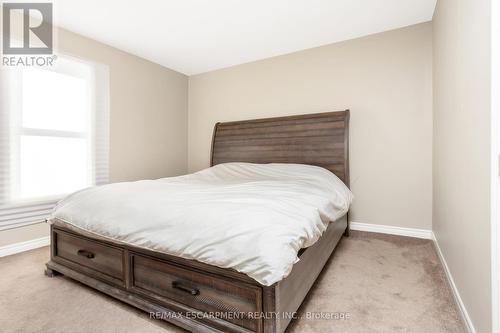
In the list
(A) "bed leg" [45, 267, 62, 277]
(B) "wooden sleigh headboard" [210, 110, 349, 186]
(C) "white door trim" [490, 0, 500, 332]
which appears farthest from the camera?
(B) "wooden sleigh headboard" [210, 110, 349, 186]

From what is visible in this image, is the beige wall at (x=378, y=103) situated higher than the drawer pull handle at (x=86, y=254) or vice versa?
the beige wall at (x=378, y=103)

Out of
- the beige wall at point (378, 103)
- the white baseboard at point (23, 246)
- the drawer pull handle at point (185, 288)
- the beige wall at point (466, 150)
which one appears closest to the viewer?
the beige wall at point (466, 150)

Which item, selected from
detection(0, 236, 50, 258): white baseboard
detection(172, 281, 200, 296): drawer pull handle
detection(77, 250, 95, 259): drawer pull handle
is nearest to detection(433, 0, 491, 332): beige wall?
detection(172, 281, 200, 296): drawer pull handle

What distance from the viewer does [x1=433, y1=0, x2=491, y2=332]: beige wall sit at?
1061 mm

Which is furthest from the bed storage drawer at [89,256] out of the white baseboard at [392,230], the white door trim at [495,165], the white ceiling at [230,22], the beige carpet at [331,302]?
the white baseboard at [392,230]

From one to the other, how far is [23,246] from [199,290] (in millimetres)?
2226

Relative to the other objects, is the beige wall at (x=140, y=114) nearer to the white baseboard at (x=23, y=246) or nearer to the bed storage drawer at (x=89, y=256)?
the white baseboard at (x=23, y=246)

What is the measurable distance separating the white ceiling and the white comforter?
167cm

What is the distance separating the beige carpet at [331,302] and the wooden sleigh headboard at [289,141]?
1066 mm

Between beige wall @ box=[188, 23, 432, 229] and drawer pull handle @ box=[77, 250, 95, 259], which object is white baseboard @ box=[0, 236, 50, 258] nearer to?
drawer pull handle @ box=[77, 250, 95, 259]

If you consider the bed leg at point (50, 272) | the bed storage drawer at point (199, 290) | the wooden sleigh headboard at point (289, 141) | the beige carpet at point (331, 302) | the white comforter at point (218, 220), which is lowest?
the beige carpet at point (331, 302)

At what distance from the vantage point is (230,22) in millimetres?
2566

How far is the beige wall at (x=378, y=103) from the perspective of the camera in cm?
259

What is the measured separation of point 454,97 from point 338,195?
995 millimetres
